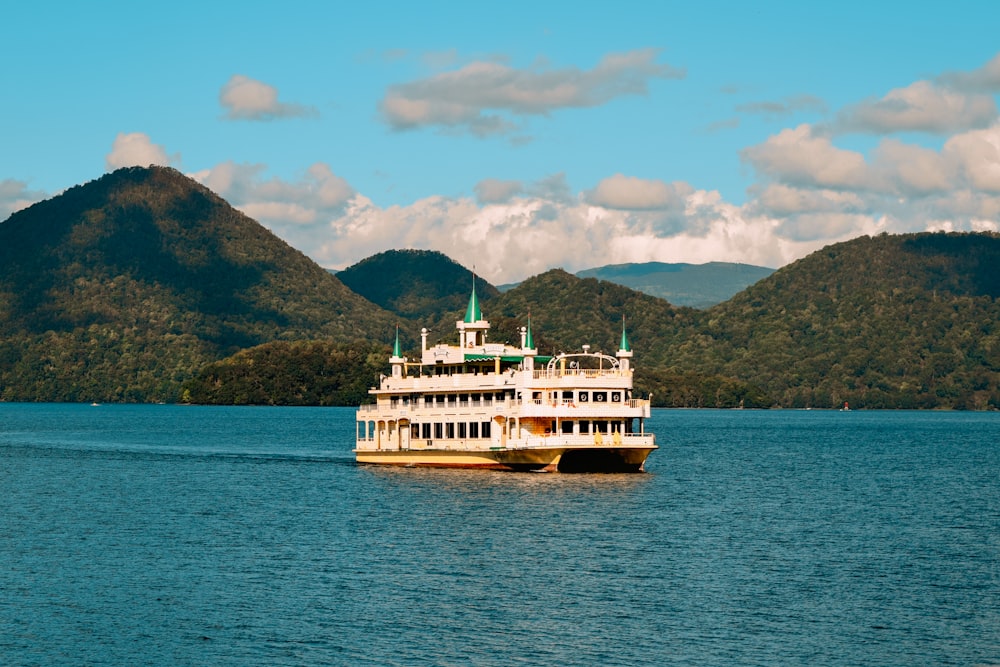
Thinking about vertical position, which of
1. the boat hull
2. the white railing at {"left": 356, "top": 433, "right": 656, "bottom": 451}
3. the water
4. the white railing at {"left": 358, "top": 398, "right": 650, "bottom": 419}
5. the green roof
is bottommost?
the water

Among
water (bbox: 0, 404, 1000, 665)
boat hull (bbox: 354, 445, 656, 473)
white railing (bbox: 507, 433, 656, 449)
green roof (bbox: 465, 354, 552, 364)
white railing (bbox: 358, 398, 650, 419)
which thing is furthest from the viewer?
green roof (bbox: 465, 354, 552, 364)

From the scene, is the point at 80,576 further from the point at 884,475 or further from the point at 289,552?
the point at 884,475

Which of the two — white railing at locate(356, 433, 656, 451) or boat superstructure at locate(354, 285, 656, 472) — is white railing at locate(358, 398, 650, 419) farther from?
white railing at locate(356, 433, 656, 451)

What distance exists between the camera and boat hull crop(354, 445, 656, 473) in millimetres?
96375

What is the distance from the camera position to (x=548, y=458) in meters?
96.5

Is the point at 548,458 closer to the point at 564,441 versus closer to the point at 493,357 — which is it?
the point at 564,441

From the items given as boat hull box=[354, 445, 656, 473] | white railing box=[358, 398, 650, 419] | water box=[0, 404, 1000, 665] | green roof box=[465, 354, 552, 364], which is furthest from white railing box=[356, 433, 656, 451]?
green roof box=[465, 354, 552, 364]

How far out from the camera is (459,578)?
2327 inches

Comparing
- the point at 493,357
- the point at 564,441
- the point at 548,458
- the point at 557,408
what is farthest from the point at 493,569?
the point at 493,357

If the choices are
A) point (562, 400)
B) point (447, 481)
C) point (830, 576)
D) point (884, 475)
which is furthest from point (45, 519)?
point (884, 475)

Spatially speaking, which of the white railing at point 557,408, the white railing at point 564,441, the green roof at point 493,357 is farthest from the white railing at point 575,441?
the green roof at point 493,357

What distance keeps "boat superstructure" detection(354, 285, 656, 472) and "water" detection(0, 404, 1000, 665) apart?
1896 millimetres

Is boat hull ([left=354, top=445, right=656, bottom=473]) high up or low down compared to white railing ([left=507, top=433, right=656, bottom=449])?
down

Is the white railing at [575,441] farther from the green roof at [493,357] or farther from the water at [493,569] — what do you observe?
the green roof at [493,357]
